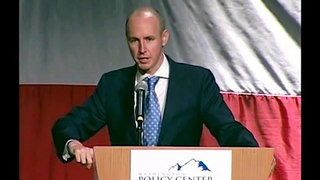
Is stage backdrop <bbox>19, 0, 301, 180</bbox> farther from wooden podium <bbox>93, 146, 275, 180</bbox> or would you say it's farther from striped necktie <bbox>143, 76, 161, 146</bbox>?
wooden podium <bbox>93, 146, 275, 180</bbox>

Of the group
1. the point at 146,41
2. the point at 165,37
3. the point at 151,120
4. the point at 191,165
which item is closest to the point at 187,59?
the point at 165,37

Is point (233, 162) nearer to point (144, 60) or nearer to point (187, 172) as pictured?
point (187, 172)

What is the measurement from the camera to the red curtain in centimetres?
324

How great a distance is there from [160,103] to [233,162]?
0.65 metres

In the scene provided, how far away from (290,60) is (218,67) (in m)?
0.35

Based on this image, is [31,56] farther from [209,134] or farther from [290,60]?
[290,60]

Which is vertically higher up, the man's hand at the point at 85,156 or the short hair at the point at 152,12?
the short hair at the point at 152,12

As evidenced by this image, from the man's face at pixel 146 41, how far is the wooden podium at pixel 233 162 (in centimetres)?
65

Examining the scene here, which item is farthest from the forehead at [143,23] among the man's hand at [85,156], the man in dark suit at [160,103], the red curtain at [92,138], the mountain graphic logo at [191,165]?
the mountain graphic logo at [191,165]

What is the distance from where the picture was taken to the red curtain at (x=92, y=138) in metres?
3.24

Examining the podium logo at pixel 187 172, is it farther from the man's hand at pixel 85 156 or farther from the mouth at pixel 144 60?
the mouth at pixel 144 60

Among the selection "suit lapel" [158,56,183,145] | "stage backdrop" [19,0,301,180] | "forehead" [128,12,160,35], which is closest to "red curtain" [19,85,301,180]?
"stage backdrop" [19,0,301,180]

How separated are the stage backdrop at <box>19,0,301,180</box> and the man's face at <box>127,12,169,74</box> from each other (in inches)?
3.7

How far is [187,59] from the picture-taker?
10.6 feet
